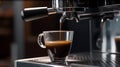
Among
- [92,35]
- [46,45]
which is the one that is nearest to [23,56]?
[92,35]

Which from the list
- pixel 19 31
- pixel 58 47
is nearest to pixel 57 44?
pixel 58 47

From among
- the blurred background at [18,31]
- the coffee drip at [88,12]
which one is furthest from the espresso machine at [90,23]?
the blurred background at [18,31]

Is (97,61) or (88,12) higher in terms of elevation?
(88,12)

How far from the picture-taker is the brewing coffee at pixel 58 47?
708 mm

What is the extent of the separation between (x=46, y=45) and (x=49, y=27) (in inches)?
30.0

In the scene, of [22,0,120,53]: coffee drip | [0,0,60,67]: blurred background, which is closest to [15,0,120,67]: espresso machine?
[22,0,120,53]: coffee drip

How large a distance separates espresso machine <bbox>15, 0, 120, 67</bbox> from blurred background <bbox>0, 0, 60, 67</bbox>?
316 mm

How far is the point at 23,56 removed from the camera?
149 cm

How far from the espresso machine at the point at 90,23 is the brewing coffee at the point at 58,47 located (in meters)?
0.05

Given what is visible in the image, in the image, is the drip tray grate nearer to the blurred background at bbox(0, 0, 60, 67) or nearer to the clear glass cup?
the clear glass cup

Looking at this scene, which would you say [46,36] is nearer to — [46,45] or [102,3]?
[46,45]

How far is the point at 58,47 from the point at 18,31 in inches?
34.0

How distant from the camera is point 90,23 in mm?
1042

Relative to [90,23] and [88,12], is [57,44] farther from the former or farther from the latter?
[90,23]
